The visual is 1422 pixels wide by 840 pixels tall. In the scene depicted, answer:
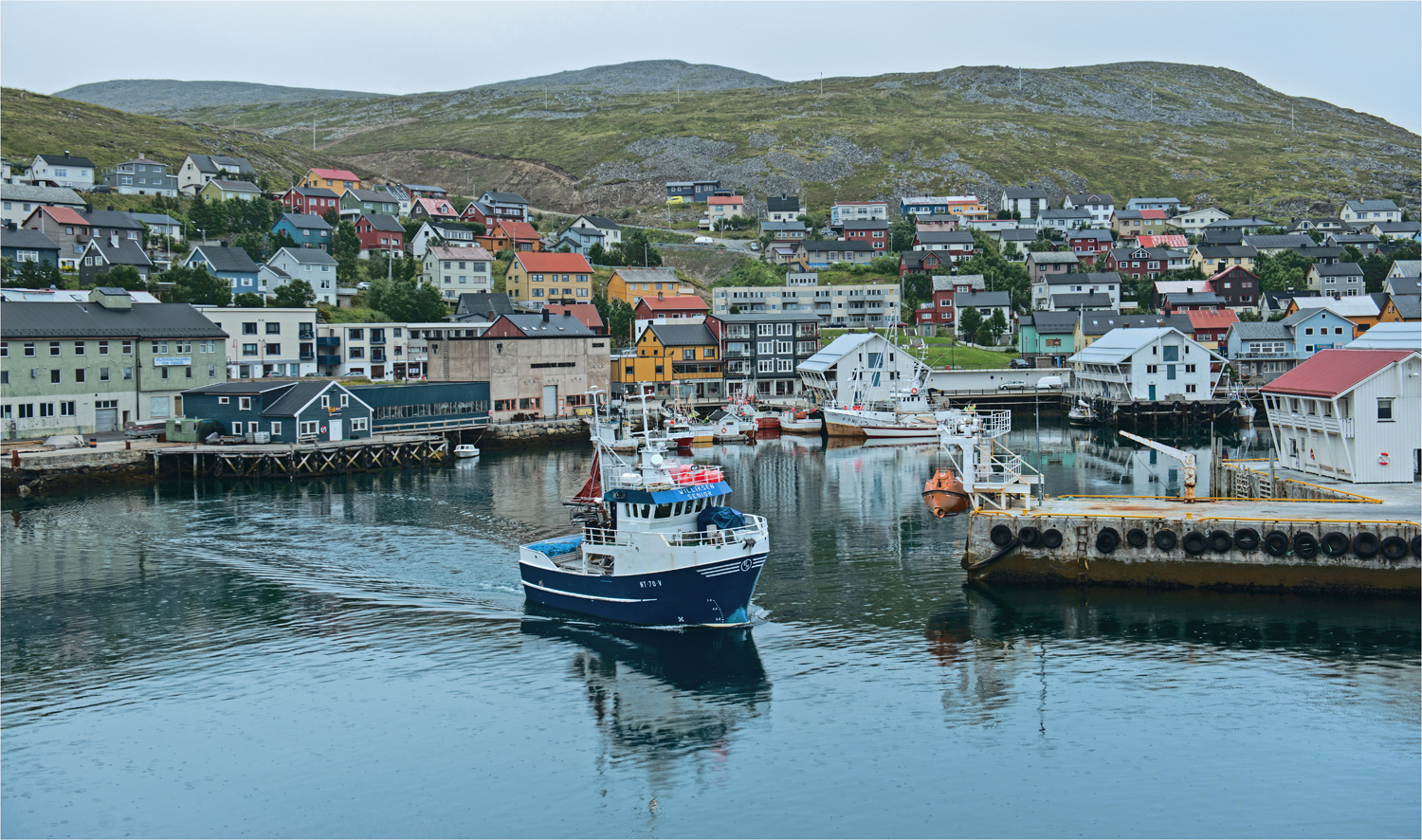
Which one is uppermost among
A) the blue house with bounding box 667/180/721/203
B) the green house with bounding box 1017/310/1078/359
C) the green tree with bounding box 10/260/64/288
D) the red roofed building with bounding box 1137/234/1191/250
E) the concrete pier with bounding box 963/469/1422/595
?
the blue house with bounding box 667/180/721/203

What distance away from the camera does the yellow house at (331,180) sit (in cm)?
14475

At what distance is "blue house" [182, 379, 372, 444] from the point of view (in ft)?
214

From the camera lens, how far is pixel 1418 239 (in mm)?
149375

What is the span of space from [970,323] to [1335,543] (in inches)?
3272

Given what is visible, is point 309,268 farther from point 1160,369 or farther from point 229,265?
point 1160,369

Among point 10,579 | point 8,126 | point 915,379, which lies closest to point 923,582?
point 10,579

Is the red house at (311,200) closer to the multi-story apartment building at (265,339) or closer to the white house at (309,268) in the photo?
the white house at (309,268)

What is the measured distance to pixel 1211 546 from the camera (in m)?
34.7

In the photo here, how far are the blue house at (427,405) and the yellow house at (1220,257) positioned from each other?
96497 mm

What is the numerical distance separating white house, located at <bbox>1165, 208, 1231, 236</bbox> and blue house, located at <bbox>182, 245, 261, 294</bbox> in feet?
419

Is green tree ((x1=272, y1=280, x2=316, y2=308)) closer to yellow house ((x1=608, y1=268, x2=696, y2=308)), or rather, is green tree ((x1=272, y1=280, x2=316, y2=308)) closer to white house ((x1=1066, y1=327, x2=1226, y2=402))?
yellow house ((x1=608, y1=268, x2=696, y2=308))

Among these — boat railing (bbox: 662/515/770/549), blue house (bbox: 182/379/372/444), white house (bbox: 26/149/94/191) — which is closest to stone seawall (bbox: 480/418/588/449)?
blue house (bbox: 182/379/372/444)

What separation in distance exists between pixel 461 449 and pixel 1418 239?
448ft

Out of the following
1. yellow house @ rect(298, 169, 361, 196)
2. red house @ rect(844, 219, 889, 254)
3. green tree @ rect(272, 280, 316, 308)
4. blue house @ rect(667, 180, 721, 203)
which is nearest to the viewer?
green tree @ rect(272, 280, 316, 308)
